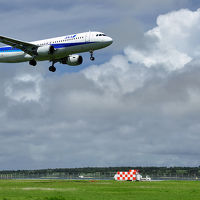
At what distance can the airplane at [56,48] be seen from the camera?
252ft

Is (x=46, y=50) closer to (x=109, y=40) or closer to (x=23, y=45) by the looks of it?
(x=23, y=45)

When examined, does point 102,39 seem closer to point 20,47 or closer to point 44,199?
point 20,47

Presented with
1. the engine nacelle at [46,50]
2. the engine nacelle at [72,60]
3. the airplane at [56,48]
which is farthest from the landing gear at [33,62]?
the engine nacelle at [46,50]

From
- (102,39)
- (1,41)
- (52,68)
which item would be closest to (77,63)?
(52,68)

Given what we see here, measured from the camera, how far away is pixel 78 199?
30766mm

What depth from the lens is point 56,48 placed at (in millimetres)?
79125

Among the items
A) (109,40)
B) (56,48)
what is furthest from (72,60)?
(109,40)

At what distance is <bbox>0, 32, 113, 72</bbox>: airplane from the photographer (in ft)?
252

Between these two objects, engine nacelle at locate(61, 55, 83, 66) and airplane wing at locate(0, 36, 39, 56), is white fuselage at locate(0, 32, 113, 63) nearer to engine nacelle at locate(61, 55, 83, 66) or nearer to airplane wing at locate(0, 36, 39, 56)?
airplane wing at locate(0, 36, 39, 56)

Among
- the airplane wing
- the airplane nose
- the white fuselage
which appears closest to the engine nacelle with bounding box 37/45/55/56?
the white fuselage

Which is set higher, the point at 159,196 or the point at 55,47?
the point at 55,47

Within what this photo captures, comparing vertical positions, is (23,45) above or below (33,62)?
above

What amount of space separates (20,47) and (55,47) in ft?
26.6

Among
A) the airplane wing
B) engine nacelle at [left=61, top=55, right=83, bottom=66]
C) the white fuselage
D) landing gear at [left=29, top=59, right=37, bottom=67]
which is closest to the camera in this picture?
the white fuselage
